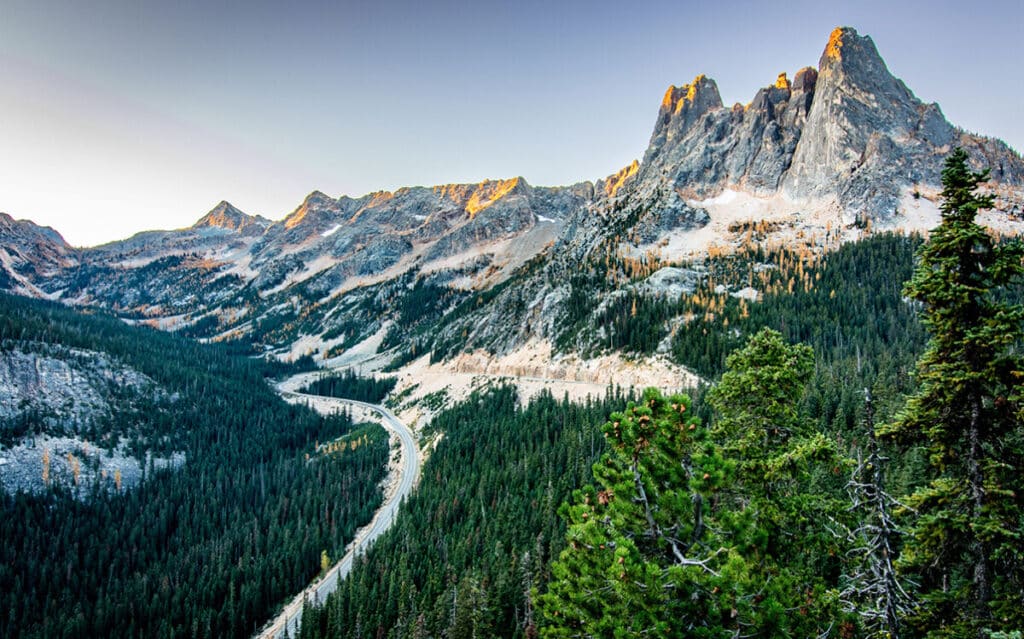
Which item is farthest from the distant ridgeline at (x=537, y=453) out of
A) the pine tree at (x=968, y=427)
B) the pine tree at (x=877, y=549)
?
the pine tree at (x=877, y=549)

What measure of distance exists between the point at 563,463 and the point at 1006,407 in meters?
72.4

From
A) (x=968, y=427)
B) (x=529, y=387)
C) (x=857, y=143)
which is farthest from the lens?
(x=857, y=143)

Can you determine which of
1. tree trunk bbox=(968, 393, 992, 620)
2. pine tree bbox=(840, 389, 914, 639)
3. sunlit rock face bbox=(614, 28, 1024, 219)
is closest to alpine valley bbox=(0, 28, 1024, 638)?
sunlit rock face bbox=(614, 28, 1024, 219)

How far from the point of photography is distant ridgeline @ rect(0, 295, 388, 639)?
67.5 m

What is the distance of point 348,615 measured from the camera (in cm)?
5641

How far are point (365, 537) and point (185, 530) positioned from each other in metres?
37.1

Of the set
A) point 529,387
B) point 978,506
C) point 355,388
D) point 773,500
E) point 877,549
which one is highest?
point 978,506

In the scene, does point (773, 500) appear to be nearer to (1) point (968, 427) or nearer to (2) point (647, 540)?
(2) point (647, 540)

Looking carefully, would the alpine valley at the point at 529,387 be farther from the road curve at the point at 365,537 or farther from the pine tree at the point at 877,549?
the road curve at the point at 365,537

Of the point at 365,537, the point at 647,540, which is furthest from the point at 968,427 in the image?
the point at 365,537

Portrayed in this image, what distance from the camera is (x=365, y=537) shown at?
8469cm

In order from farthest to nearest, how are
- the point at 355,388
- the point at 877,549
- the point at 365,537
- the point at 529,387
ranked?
the point at 355,388, the point at 529,387, the point at 365,537, the point at 877,549

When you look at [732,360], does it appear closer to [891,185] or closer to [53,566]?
[53,566]

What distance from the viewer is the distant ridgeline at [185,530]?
67.5 meters
